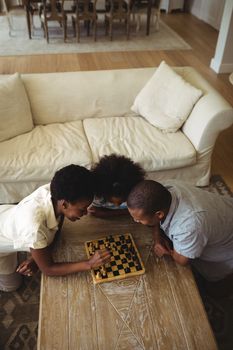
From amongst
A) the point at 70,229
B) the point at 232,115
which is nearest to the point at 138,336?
the point at 70,229

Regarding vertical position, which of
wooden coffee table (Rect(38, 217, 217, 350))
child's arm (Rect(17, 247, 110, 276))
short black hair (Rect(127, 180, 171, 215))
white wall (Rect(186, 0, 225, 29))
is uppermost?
short black hair (Rect(127, 180, 171, 215))

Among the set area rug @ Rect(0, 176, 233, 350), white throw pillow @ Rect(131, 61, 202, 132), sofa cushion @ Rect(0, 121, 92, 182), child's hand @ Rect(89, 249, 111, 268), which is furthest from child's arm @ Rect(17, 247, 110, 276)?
white throw pillow @ Rect(131, 61, 202, 132)

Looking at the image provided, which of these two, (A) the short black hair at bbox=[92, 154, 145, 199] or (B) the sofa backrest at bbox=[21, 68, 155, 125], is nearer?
(A) the short black hair at bbox=[92, 154, 145, 199]

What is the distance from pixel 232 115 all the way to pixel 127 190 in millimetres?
1132

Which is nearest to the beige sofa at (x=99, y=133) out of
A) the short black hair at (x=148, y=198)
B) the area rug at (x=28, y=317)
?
the area rug at (x=28, y=317)

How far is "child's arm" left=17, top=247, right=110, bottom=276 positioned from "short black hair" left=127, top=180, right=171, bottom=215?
260mm

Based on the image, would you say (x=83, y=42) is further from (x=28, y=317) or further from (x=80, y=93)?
(x=28, y=317)

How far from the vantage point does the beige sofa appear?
209cm

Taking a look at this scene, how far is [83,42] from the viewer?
539 centimetres

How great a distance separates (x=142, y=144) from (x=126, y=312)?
1.30 metres

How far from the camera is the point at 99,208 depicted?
1.57 metres

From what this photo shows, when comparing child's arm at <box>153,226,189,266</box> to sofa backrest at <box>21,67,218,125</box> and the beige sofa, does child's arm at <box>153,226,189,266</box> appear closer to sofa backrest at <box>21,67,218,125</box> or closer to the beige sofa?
the beige sofa

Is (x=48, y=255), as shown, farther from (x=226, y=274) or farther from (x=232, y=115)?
(x=232, y=115)

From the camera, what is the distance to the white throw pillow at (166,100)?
2303 mm
